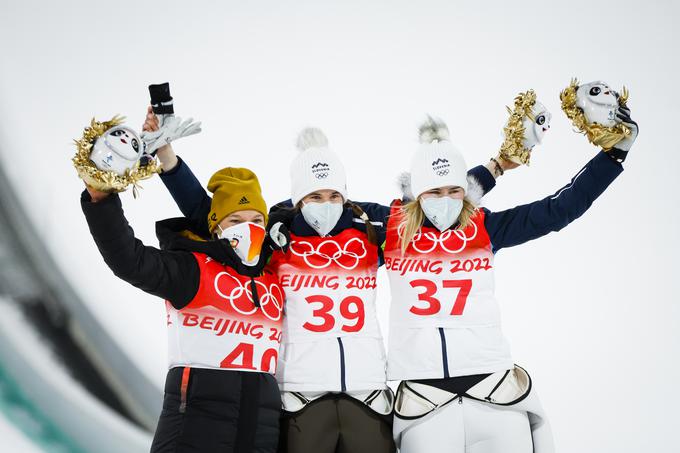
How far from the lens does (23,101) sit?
5398mm

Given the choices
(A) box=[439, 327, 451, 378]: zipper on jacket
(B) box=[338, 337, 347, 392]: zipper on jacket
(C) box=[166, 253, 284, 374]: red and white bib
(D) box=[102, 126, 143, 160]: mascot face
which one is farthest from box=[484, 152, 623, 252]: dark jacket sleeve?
(D) box=[102, 126, 143, 160]: mascot face

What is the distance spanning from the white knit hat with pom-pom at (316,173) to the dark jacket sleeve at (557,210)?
64 centimetres

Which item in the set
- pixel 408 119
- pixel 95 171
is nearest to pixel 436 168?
pixel 95 171

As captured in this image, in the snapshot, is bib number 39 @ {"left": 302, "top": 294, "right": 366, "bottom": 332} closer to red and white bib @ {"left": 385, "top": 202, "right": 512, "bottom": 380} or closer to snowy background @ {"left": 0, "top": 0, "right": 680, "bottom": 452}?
red and white bib @ {"left": 385, "top": 202, "right": 512, "bottom": 380}

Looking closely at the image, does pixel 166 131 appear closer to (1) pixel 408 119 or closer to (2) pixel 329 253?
(2) pixel 329 253

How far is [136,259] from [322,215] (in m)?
0.89

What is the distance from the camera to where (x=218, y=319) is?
2.82 meters

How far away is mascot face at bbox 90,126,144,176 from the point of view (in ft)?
7.56

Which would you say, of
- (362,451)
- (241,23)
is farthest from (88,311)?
(362,451)

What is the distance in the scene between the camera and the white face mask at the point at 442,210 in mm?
3102

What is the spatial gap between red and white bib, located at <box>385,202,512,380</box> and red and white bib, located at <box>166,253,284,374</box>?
0.52 metres

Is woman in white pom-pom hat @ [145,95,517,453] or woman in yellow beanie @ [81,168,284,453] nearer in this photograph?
woman in yellow beanie @ [81,168,284,453]

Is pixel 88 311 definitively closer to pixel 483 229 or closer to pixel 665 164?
pixel 483 229

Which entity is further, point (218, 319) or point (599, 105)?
point (599, 105)
